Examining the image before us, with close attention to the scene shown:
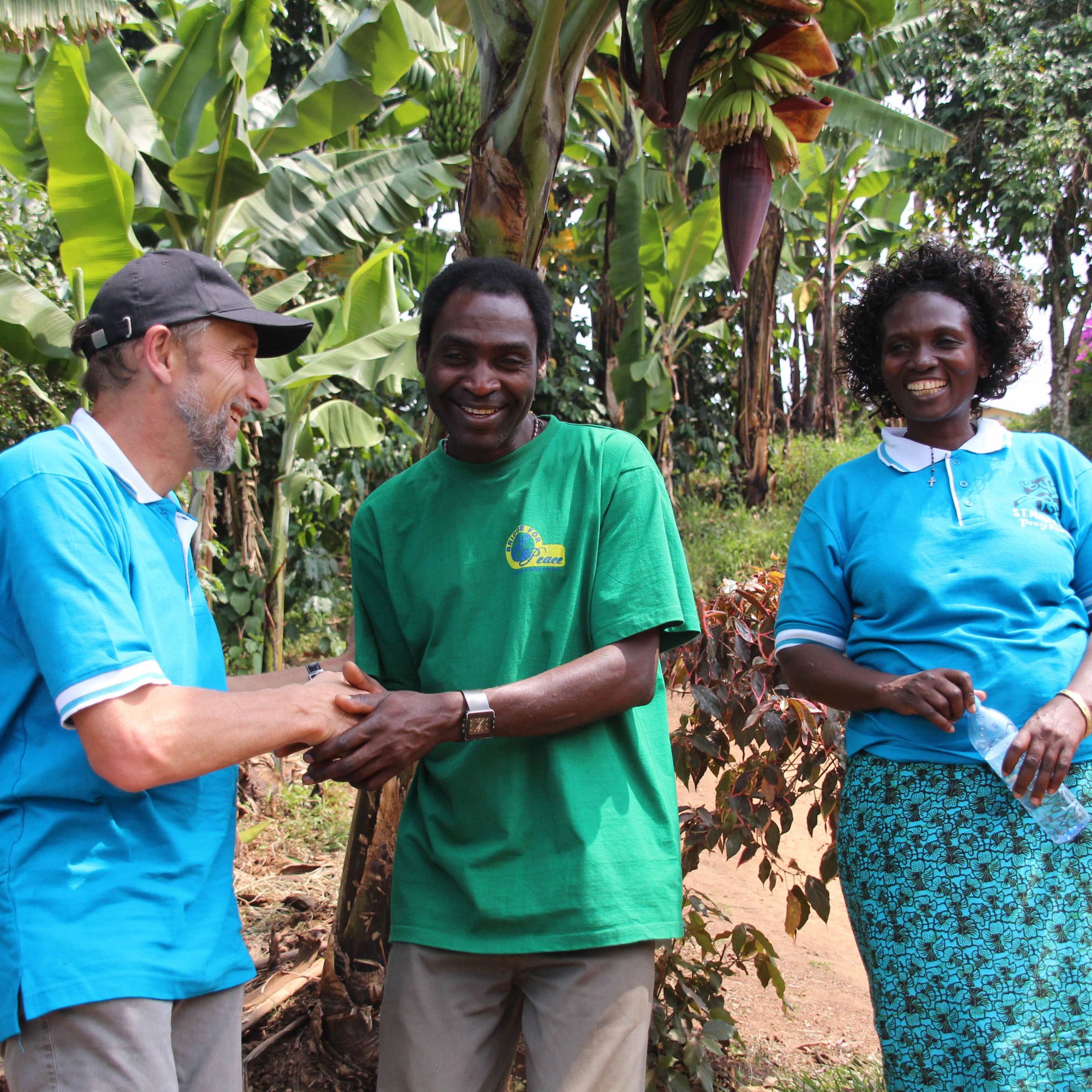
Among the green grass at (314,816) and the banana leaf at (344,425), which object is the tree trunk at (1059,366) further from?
the green grass at (314,816)

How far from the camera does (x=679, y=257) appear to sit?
779 cm

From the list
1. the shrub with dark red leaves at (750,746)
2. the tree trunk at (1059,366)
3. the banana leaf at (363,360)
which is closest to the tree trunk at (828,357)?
the tree trunk at (1059,366)

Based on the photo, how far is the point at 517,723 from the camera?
6.15 feet

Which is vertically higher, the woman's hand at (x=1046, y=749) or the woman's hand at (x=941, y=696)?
the woman's hand at (x=941, y=696)

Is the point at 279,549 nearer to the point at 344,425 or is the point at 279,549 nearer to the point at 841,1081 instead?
the point at 344,425

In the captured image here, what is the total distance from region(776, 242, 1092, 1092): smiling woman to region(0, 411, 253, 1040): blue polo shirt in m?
1.31

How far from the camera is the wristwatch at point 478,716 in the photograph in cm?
187

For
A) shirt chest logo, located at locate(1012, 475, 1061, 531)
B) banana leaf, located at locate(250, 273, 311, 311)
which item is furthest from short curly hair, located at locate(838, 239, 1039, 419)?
banana leaf, located at locate(250, 273, 311, 311)

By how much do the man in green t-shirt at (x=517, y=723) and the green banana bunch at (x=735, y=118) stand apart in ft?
1.67

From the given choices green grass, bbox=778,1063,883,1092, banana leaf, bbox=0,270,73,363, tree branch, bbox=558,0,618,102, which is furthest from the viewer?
banana leaf, bbox=0,270,73,363

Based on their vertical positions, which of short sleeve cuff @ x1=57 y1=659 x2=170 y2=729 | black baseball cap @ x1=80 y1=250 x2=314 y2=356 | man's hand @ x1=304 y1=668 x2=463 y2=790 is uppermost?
black baseball cap @ x1=80 y1=250 x2=314 y2=356

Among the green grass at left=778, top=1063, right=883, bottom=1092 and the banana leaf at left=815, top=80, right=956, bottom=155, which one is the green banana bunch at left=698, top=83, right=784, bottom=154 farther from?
the banana leaf at left=815, top=80, right=956, bottom=155

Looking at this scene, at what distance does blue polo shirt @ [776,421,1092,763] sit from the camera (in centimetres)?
209

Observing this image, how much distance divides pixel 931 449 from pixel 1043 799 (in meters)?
0.78
